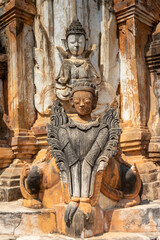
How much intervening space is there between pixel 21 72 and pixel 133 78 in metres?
2.33

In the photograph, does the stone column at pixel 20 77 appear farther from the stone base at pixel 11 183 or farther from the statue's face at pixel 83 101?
the statue's face at pixel 83 101

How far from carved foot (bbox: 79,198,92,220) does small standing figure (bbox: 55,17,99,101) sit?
2.32 meters

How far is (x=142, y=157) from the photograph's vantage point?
5.21 meters

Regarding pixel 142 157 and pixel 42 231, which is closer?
pixel 42 231

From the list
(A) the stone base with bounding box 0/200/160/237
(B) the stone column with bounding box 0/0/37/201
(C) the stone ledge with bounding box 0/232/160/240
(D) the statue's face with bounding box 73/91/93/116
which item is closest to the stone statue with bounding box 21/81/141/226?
(D) the statue's face with bounding box 73/91/93/116

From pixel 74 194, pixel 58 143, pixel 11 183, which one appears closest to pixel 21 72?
pixel 11 183

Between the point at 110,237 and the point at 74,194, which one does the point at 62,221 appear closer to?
the point at 74,194

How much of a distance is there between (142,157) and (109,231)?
2.33 metres

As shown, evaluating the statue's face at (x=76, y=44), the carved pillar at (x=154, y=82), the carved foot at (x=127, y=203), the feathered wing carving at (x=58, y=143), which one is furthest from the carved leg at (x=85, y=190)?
the carved pillar at (x=154, y=82)

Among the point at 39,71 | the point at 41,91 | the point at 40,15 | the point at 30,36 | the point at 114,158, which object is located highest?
the point at 40,15

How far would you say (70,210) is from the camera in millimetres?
2875

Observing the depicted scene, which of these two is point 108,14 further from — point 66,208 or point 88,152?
point 66,208

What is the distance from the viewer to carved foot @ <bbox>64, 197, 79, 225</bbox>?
9.38ft

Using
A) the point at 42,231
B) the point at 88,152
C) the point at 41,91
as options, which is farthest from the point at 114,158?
the point at 41,91
